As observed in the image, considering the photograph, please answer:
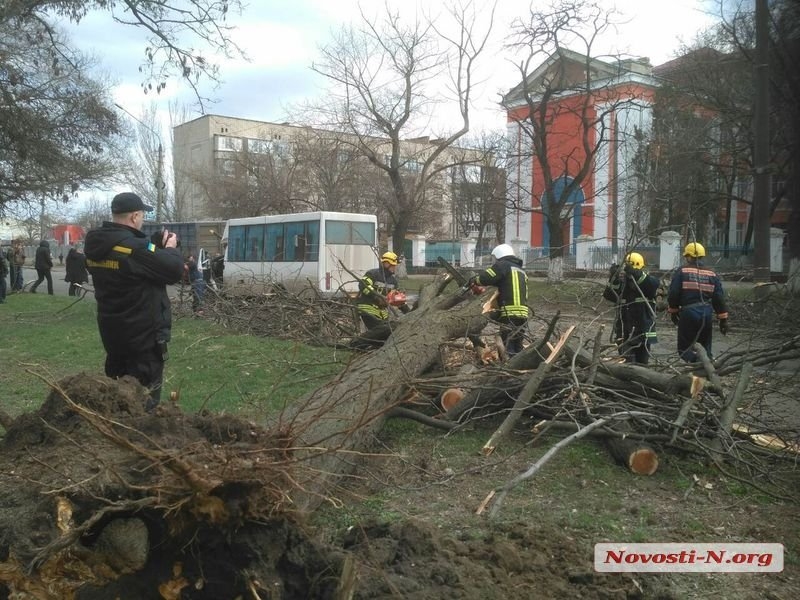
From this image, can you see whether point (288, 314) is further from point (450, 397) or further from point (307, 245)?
point (307, 245)

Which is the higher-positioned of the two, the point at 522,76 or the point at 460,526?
the point at 522,76

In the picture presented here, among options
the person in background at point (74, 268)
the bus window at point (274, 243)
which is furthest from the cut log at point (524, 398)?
the person in background at point (74, 268)

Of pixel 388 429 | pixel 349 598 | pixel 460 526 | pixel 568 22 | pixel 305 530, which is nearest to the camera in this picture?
pixel 349 598

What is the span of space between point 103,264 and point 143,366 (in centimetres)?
66

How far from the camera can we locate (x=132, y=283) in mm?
4184

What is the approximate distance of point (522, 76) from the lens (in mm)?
23547

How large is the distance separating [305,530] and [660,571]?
1.62 m

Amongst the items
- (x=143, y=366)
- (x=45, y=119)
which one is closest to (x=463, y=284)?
(x=143, y=366)

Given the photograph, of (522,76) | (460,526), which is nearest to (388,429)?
(460,526)

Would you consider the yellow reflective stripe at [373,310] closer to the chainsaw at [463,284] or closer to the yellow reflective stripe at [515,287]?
the chainsaw at [463,284]

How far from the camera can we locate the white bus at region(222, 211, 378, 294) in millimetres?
18125

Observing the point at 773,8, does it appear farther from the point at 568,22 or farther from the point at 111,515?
the point at 568,22

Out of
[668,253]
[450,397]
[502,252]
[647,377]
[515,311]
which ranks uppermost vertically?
[668,253]

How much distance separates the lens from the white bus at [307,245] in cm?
→ 1812
